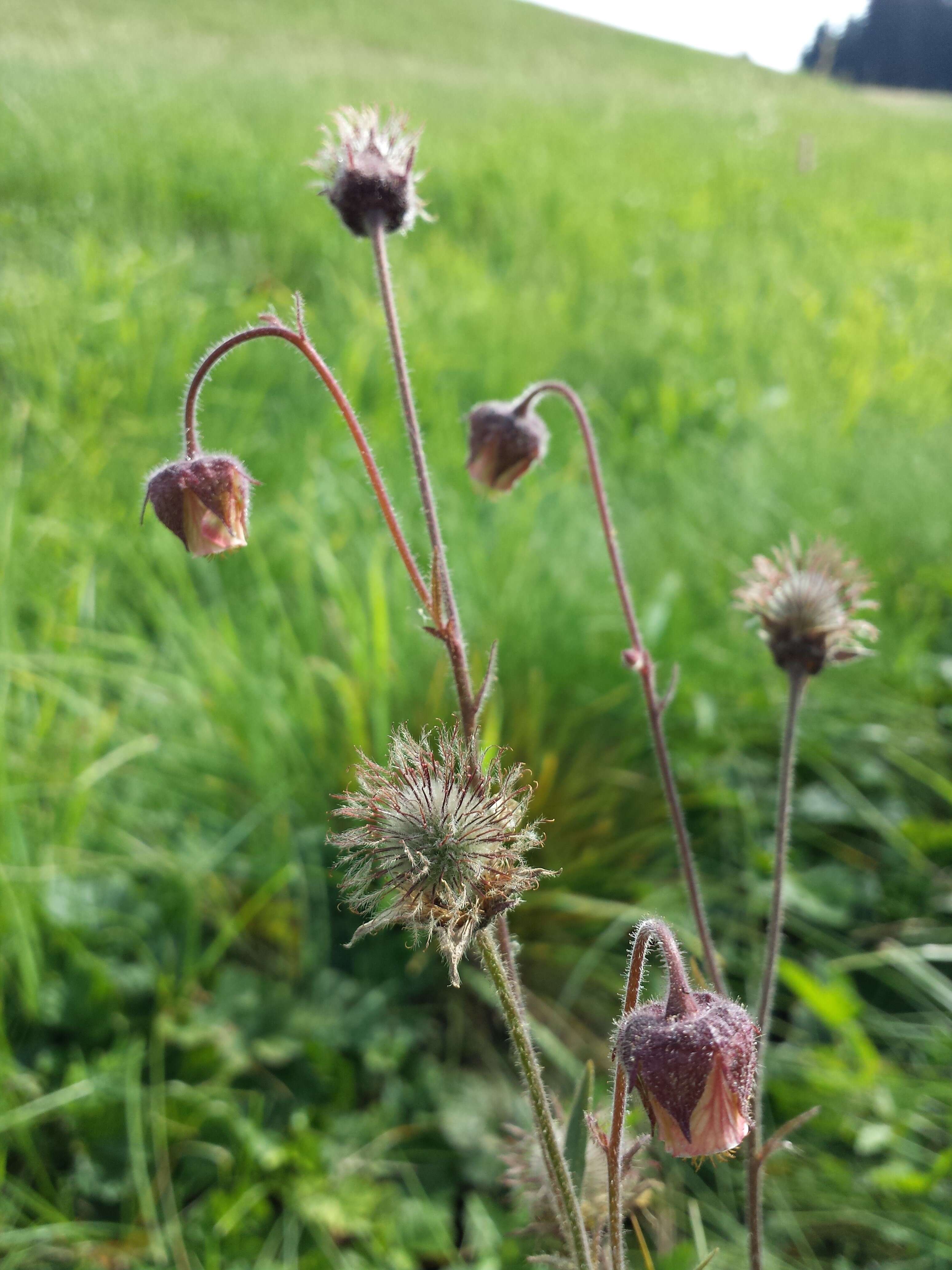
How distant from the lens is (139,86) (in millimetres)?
7047

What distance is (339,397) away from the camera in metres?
0.67

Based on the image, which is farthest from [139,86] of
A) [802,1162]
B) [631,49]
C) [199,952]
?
[631,49]

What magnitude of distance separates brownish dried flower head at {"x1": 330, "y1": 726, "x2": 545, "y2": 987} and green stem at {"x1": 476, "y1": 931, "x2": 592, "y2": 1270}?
2 centimetres

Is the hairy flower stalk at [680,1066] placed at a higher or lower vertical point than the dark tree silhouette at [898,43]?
lower

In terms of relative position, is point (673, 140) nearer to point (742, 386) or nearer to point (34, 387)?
point (742, 386)

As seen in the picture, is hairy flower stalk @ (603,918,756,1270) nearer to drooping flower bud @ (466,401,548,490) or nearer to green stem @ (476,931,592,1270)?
green stem @ (476,931,592,1270)

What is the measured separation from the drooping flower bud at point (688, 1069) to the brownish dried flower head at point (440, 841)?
0.11m

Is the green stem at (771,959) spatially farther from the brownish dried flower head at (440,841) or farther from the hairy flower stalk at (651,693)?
the brownish dried flower head at (440,841)

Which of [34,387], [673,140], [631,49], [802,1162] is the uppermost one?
[631,49]

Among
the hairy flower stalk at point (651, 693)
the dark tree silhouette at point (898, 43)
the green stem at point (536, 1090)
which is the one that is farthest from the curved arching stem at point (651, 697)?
the dark tree silhouette at point (898, 43)

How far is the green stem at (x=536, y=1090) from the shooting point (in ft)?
1.89

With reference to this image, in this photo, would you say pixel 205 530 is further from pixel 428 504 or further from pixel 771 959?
pixel 771 959

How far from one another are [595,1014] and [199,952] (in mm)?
768

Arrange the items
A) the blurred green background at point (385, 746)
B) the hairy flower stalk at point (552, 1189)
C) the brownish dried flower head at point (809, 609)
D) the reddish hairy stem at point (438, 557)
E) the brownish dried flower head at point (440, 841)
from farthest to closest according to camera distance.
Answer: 1. the blurred green background at point (385, 746)
2. the brownish dried flower head at point (809, 609)
3. the hairy flower stalk at point (552, 1189)
4. the reddish hairy stem at point (438, 557)
5. the brownish dried flower head at point (440, 841)
